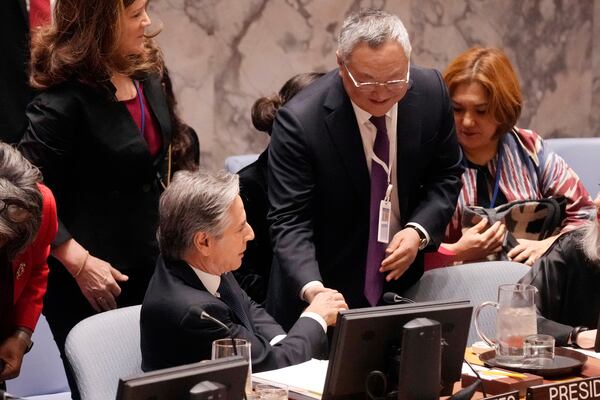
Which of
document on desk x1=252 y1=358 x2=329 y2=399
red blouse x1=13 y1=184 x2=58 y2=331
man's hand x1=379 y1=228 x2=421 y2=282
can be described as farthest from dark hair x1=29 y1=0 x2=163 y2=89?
document on desk x1=252 y1=358 x2=329 y2=399

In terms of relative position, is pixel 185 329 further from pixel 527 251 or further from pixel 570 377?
pixel 527 251

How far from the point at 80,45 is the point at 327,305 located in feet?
3.34

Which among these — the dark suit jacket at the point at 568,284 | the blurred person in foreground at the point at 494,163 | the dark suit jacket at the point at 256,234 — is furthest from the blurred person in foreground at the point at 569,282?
the dark suit jacket at the point at 256,234

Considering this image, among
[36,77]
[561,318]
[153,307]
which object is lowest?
[561,318]

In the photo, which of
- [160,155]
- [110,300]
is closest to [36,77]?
[160,155]

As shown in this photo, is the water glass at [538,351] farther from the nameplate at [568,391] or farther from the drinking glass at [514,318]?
the nameplate at [568,391]

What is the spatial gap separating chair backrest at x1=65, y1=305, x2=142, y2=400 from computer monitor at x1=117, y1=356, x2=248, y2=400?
871 millimetres

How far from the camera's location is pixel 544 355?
2.97 m

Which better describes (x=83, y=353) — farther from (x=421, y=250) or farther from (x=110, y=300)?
(x=421, y=250)

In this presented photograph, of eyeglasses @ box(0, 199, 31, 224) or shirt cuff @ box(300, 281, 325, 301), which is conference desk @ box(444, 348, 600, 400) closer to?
shirt cuff @ box(300, 281, 325, 301)

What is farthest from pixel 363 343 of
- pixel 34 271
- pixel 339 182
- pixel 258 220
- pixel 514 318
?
pixel 258 220

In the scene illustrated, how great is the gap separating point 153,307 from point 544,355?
98cm

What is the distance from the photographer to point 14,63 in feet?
13.1

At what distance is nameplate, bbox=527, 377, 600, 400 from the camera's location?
2639 millimetres
